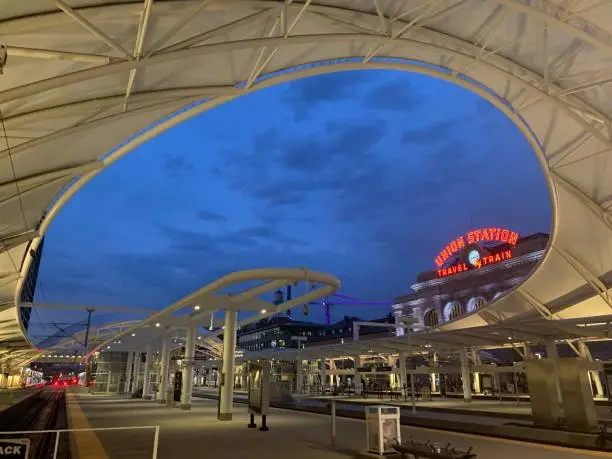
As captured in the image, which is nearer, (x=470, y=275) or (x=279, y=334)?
(x=470, y=275)

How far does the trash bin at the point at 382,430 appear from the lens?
11.1 m

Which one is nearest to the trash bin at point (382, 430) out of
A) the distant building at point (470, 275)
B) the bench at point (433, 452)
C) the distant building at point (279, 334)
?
the bench at point (433, 452)

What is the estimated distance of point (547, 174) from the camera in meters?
20.8

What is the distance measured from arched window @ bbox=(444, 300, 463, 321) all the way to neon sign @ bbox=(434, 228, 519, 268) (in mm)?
6388

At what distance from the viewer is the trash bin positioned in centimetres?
1109

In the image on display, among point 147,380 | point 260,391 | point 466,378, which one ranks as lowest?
point 147,380

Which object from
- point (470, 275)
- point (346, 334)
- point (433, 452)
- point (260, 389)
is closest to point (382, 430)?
point (433, 452)

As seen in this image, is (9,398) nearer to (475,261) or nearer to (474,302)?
(474,302)

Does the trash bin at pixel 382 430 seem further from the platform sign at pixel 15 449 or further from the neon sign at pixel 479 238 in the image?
the neon sign at pixel 479 238

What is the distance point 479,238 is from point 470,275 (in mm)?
6438

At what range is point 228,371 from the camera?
2366cm

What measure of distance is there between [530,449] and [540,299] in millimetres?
22035

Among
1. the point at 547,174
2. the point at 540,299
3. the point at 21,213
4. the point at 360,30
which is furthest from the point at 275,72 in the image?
the point at 540,299

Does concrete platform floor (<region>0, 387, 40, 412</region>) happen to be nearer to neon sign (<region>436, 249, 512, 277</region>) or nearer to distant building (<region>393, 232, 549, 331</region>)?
distant building (<region>393, 232, 549, 331</region>)
